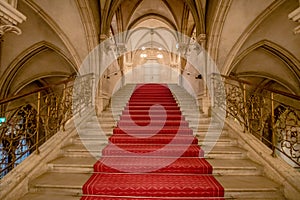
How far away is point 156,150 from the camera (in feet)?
12.4

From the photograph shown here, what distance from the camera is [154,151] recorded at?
3756 mm

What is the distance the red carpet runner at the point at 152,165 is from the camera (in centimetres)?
271

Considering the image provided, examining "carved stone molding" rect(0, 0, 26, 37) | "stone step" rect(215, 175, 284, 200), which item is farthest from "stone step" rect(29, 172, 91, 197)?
"carved stone molding" rect(0, 0, 26, 37)

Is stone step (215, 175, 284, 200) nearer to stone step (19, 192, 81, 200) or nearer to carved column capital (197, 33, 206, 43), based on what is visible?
stone step (19, 192, 81, 200)

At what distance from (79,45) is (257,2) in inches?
183

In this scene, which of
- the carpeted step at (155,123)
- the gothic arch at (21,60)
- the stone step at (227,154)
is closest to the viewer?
the stone step at (227,154)

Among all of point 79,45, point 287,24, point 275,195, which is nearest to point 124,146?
point 275,195

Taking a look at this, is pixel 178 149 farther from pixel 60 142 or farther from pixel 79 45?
pixel 79 45

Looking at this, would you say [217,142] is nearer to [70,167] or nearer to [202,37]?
[70,167]

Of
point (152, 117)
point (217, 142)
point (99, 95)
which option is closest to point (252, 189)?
point (217, 142)

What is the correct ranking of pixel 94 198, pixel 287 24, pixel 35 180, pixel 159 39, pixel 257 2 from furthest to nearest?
pixel 159 39
pixel 287 24
pixel 257 2
pixel 35 180
pixel 94 198

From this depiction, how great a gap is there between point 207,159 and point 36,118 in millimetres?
2626

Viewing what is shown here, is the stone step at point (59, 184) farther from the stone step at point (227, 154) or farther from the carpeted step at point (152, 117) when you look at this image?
the carpeted step at point (152, 117)

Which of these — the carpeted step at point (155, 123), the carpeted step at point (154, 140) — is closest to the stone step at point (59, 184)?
the carpeted step at point (154, 140)
